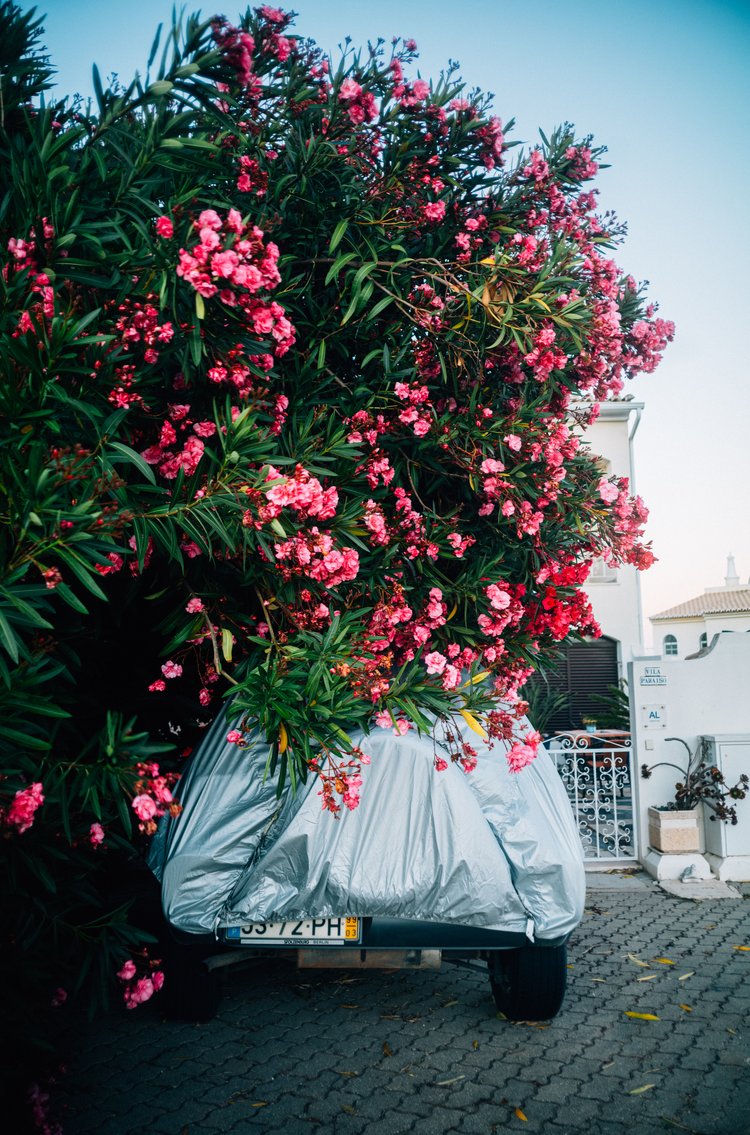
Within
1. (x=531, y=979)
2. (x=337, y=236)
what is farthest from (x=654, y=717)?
(x=337, y=236)

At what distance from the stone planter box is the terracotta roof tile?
41.4 m

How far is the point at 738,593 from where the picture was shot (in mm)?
49344

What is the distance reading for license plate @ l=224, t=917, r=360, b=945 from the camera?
3303 millimetres

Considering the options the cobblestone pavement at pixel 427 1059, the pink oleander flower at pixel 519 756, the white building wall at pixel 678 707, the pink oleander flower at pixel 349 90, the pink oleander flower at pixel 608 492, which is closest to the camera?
the cobblestone pavement at pixel 427 1059

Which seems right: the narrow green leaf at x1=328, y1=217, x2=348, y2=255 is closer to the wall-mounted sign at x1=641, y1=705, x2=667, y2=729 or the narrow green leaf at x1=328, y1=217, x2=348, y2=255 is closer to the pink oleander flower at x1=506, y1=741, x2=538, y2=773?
the pink oleander flower at x1=506, y1=741, x2=538, y2=773

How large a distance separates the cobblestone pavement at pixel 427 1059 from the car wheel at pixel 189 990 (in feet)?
0.24

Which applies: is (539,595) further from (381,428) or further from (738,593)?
(738,593)

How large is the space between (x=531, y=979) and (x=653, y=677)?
427 cm

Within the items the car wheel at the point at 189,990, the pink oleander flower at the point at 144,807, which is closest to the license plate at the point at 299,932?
the car wheel at the point at 189,990

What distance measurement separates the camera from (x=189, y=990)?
3881mm

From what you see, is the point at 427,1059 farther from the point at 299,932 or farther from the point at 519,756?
the point at 519,756

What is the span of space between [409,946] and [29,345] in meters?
2.69

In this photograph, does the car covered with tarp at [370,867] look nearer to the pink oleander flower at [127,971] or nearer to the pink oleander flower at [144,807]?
the pink oleander flower at [127,971]

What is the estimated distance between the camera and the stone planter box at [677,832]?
6.92 metres
